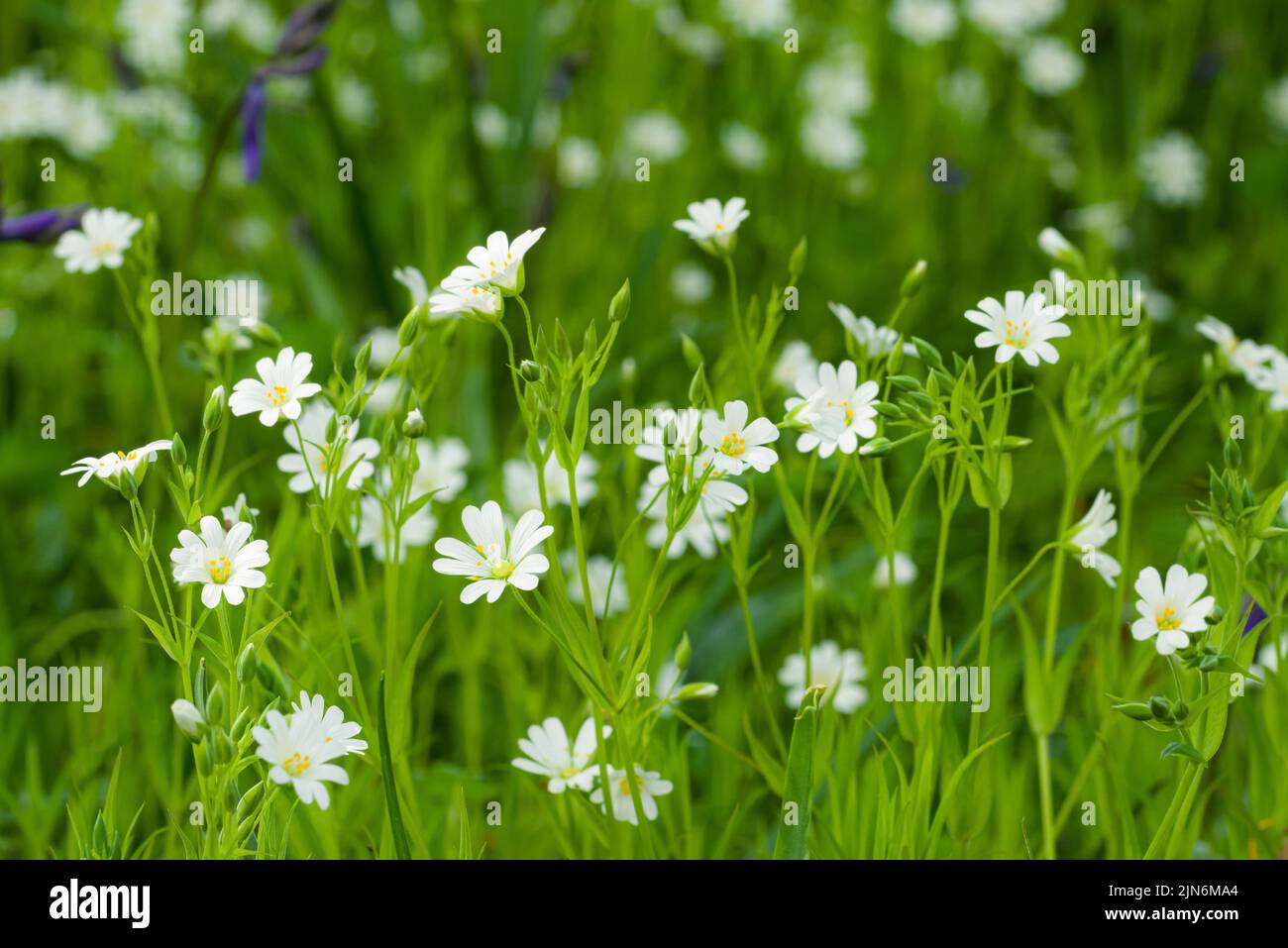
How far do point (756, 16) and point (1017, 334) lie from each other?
1.87 m

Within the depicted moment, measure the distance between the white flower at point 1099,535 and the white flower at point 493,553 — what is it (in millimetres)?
505

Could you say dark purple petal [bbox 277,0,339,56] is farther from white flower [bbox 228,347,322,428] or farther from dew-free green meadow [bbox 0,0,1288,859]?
white flower [bbox 228,347,322,428]

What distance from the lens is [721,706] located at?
1.58m

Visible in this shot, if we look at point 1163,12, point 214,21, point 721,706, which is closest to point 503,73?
point 214,21

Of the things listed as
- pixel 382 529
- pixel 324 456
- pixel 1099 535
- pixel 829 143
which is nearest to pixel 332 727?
pixel 324 456

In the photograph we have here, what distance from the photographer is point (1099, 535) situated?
120cm

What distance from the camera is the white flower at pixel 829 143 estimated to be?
2744mm

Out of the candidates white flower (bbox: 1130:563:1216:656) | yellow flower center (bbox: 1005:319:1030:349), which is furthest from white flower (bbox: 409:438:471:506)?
white flower (bbox: 1130:563:1216:656)

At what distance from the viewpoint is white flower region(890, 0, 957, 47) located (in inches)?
112

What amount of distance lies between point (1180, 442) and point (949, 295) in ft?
1.65

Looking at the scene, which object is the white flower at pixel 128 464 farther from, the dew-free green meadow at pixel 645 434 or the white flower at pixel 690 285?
the white flower at pixel 690 285

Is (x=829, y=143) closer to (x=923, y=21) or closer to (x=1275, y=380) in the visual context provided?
(x=923, y=21)

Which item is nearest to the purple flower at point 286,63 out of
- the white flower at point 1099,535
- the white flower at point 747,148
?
the white flower at point 747,148

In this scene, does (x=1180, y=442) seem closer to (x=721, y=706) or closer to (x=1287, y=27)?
(x=721, y=706)
